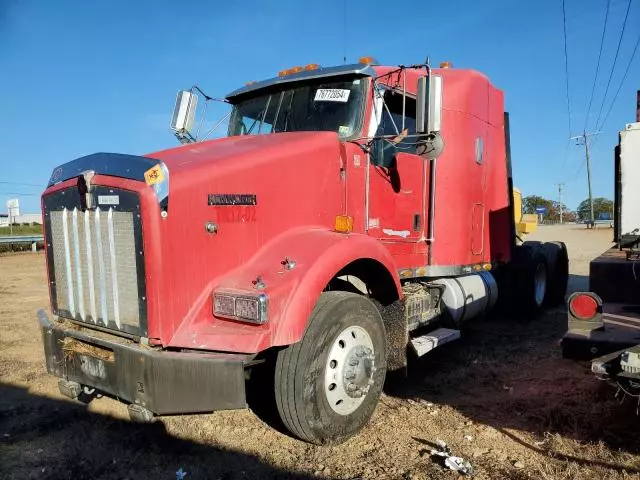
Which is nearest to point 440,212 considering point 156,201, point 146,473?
point 156,201

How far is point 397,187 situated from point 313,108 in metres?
1.11

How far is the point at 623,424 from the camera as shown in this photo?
372cm

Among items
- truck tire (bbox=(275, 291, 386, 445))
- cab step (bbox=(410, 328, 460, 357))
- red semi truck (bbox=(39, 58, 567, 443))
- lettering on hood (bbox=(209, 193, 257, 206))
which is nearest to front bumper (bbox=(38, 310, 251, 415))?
red semi truck (bbox=(39, 58, 567, 443))

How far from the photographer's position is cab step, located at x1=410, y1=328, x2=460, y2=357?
4.53 meters

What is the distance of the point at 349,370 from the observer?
3623 millimetres

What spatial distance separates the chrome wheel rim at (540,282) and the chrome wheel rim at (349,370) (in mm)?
5075

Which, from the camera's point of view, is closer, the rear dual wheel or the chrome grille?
the chrome grille

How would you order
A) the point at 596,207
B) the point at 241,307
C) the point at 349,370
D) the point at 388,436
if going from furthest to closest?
the point at 596,207 → the point at 388,436 → the point at 349,370 → the point at 241,307

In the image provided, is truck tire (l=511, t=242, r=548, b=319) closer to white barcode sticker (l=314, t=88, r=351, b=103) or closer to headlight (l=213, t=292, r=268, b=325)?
white barcode sticker (l=314, t=88, r=351, b=103)

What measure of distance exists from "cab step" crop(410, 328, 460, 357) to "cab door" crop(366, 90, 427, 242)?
0.97 metres

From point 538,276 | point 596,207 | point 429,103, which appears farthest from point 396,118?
point 596,207

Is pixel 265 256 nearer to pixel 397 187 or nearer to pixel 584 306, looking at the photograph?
pixel 397 187

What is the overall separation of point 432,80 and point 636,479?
9.65 ft

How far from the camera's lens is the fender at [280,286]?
2959 mm
